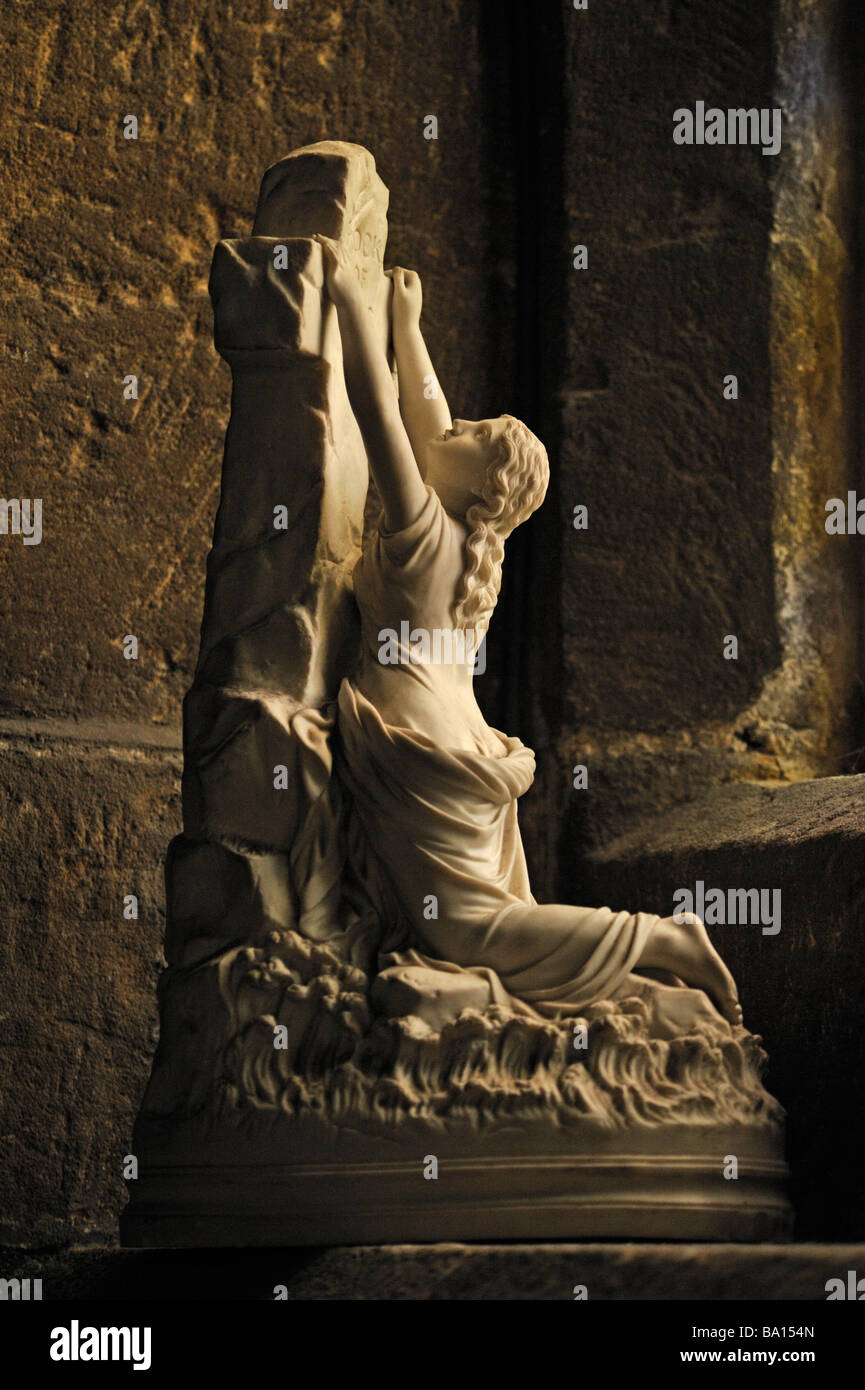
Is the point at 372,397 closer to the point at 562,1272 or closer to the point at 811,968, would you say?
the point at 562,1272

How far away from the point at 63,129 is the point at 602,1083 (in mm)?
3282

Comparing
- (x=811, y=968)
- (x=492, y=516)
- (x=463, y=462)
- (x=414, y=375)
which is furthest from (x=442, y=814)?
(x=811, y=968)

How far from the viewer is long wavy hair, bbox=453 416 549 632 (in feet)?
12.9

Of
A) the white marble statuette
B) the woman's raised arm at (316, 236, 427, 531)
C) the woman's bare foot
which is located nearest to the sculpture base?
the white marble statuette

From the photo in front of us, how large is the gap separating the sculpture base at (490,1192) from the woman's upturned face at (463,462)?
51.2 inches

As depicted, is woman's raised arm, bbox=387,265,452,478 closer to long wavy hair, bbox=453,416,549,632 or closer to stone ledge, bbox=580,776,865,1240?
long wavy hair, bbox=453,416,549,632

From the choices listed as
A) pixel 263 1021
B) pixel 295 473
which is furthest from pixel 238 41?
pixel 263 1021

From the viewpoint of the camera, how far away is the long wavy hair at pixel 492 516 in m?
3.93

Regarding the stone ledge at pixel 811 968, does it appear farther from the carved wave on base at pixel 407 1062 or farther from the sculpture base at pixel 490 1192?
the sculpture base at pixel 490 1192

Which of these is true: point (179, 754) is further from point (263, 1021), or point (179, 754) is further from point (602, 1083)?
point (602, 1083)

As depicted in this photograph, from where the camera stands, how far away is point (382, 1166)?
11.1ft

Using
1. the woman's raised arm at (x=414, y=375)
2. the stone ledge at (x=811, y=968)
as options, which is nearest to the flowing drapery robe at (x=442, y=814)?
the woman's raised arm at (x=414, y=375)

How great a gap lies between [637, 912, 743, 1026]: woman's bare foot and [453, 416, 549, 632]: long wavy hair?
753 millimetres

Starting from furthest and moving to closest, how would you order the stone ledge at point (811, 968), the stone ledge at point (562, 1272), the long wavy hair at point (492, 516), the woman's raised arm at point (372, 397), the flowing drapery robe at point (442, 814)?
the stone ledge at point (811, 968)
the long wavy hair at point (492, 516)
the woman's raised arm at point (372, 397)
the flowing drapery robe at point (442, 814)
the stone ledge at point (562, 1272)
